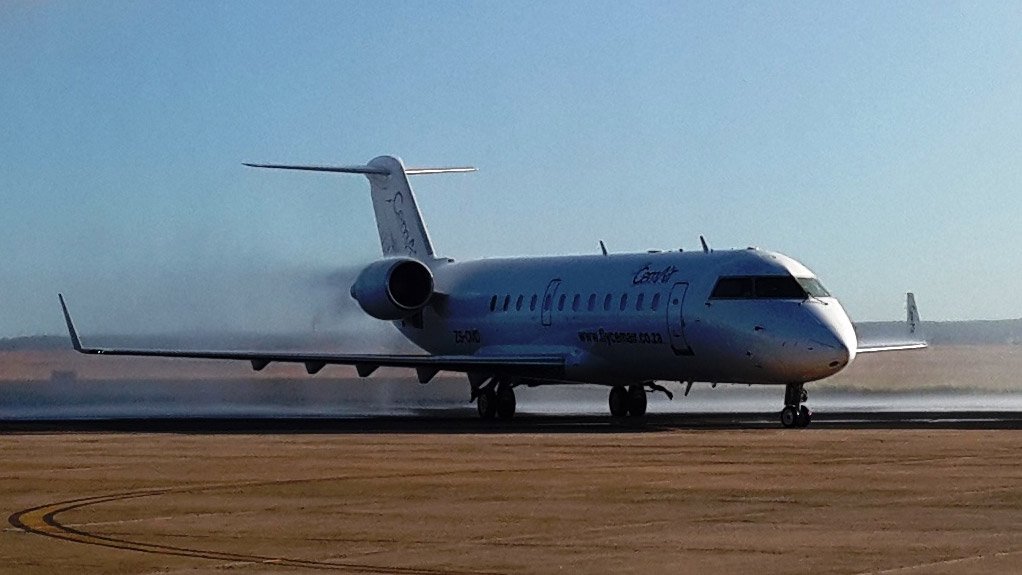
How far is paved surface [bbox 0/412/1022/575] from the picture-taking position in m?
14.0

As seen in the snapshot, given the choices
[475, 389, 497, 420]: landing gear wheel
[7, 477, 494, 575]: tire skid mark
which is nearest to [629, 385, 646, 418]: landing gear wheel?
[475, 389, 497, 420]: landing gear wheel

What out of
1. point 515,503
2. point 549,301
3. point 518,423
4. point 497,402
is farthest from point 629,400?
point 515,503

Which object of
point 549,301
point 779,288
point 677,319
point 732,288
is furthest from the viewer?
point 549,301

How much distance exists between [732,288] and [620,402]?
730 centimetres

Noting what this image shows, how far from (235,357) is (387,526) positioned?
2691cm

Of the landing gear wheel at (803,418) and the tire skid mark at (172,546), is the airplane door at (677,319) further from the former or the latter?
the tire skid mark at (172,546)

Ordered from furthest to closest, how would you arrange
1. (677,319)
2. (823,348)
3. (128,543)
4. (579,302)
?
(579,302), (677,319), (823,348), (128,543)

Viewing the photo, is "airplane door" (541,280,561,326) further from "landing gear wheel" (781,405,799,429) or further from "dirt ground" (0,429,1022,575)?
"dirt ground" (0,429,1022,575)

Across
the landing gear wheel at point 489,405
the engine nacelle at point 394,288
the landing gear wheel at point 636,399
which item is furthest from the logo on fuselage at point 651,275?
the engine nacelle at point 394,288

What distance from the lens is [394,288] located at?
47938 mm

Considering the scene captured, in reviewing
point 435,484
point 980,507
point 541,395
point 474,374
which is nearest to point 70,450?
point 435,484

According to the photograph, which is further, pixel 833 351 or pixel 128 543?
pixel 833 351

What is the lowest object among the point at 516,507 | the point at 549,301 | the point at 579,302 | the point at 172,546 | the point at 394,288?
the point at 172,546

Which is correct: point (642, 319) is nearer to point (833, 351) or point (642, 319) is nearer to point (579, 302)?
point (579, 302)
